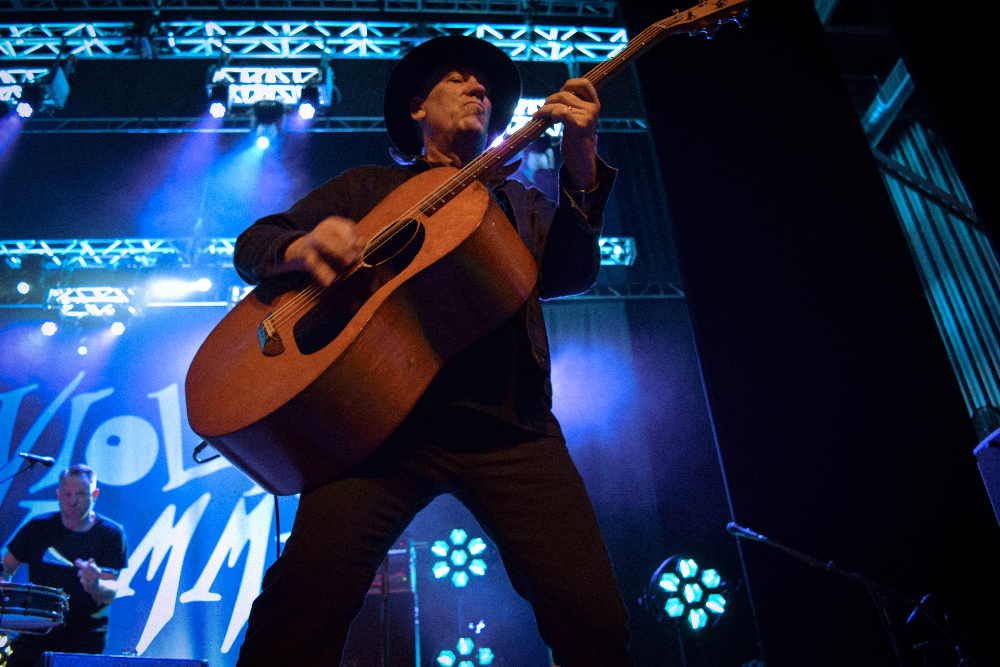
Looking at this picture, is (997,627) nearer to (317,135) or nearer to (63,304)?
(317,135)

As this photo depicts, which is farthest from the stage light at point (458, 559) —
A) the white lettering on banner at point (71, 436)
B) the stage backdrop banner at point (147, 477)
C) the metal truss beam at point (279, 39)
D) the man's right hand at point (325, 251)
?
the metal truss beam at point (279, 39)

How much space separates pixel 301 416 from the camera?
148 centimetres

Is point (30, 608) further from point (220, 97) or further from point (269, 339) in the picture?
point (220, 97)

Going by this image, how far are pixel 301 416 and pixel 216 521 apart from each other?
7218 mm

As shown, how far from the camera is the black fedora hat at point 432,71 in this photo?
2525mm

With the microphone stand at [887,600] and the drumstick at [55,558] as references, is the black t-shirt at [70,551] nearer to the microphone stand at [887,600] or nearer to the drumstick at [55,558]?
the drumstick at [55,558]

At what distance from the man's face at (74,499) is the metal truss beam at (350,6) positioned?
5.15m

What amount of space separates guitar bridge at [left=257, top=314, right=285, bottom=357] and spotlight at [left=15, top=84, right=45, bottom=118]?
7.36 metres

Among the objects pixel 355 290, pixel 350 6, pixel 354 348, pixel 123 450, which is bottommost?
pixel 354 348

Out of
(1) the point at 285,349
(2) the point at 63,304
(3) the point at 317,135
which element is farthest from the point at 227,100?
(1) the point at 285,349

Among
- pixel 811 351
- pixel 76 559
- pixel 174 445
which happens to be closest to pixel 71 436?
pixel 174 445

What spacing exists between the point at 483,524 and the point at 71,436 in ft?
28.0

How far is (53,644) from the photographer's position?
469 centimetres

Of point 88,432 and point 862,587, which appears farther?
point 88,432
